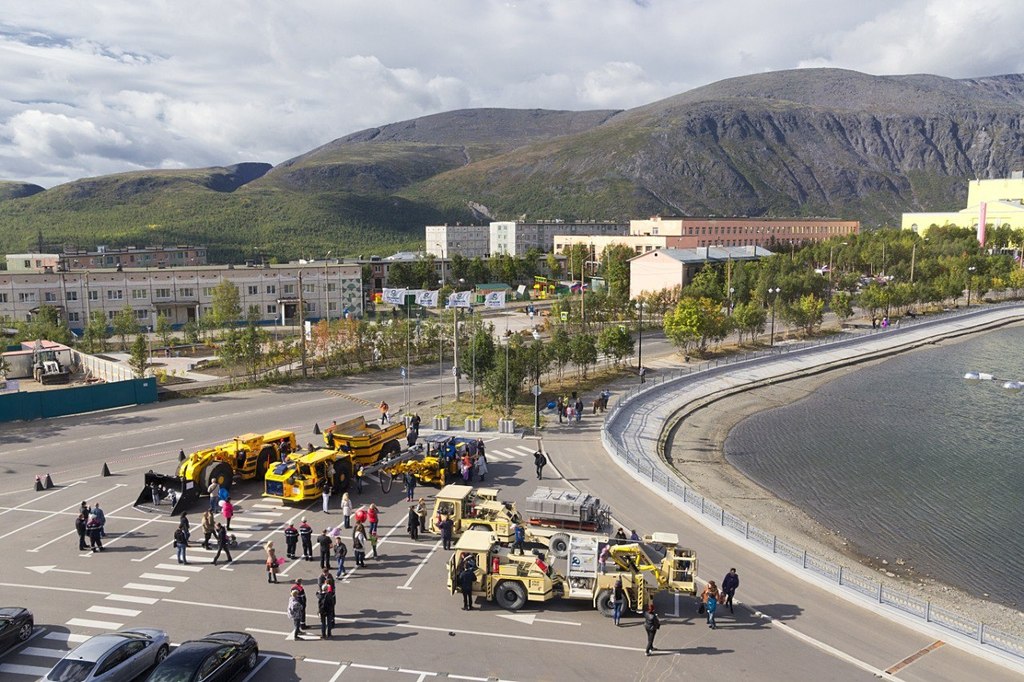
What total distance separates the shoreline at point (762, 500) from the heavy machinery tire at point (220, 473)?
1990 cm

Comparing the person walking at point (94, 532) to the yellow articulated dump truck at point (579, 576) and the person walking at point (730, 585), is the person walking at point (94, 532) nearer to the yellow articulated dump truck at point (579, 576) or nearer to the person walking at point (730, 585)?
the yellow articulated dump truck at point (579, 576)

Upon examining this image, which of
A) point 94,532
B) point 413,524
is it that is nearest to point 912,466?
point 413,524

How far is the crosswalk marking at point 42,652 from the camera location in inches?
659

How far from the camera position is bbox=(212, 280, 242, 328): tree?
7444cm

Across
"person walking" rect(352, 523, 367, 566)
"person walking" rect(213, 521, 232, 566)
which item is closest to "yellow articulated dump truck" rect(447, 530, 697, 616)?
"person walking" rect(352, 523, 367, 566)

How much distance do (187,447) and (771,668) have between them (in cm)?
2865

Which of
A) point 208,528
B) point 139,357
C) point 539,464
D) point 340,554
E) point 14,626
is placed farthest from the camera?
point 139,357

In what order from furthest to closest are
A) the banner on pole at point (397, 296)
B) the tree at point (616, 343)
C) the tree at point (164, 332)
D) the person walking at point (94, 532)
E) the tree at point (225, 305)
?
1. the tree at point (225, 305)
2. the tree at point (164, 332)
3. the tree at point (616, 343)
4. the banner on pole at point (397, 296)
5. the person walking at point (94, 532)

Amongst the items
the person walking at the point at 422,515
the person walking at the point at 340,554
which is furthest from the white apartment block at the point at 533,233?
the person walking at the point at 340,554

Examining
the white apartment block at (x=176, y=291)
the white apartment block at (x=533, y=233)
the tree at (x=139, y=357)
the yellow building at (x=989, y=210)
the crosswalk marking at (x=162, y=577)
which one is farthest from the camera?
the white apartment block at (x=533, y=233)

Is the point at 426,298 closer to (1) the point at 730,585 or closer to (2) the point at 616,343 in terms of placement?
(2) the point at 616,343

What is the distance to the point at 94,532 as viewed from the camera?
22.6 metres

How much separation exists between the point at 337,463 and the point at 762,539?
49.6ft

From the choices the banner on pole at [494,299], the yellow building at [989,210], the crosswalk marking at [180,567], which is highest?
the yellow building at [989,210]
